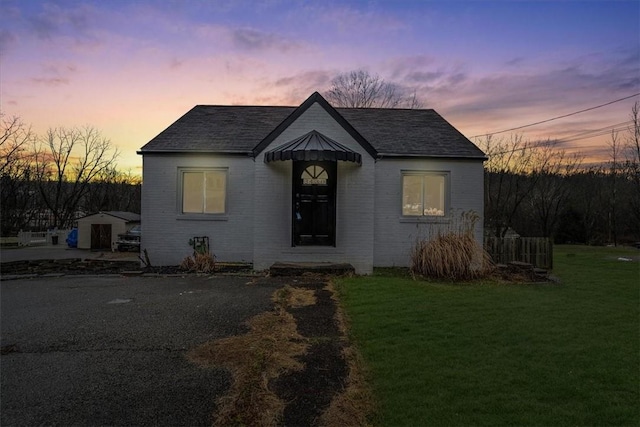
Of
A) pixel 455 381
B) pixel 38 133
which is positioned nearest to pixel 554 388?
pixel 455 381

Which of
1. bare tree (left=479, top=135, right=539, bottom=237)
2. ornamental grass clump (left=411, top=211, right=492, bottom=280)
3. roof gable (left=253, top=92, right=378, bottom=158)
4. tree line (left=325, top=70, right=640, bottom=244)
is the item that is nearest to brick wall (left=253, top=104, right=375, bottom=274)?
roof gable (left=253, top=92, right=378, bottom=158)

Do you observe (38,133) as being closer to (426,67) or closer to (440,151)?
(426,67)

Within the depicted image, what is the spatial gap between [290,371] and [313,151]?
6630mm

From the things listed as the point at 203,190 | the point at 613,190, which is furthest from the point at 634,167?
the point at 203,190

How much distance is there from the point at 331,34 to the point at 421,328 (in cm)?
1075

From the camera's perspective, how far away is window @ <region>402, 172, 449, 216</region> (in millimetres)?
13250

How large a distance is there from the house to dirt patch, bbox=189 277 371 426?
4.66 meters

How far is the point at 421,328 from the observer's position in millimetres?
5852

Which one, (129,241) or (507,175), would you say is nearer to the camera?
(129,241)

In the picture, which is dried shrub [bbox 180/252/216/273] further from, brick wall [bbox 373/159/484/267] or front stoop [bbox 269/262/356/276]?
brick wall [bbox 373/159/484/267]

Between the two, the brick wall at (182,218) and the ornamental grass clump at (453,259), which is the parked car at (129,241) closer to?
the brick wall at (182,218)

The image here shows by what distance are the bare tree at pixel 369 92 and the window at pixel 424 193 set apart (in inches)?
869

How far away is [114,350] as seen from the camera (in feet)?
15.9

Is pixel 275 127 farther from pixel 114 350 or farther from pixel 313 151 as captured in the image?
pixel 114 350
